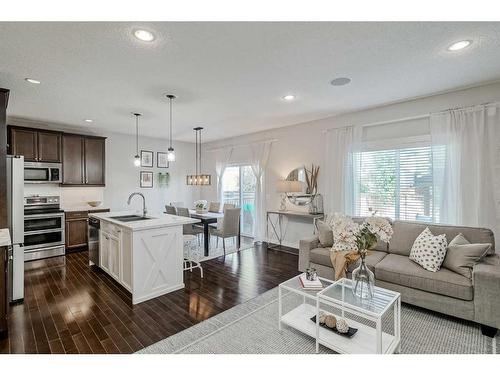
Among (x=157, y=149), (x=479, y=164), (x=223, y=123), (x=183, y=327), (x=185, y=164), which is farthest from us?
(x=185, y=164)

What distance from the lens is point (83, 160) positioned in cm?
523

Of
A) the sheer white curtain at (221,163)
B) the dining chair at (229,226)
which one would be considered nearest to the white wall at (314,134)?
the sheer white curtain at (221,163)

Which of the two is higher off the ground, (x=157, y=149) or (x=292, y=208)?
(x=157, y=149)

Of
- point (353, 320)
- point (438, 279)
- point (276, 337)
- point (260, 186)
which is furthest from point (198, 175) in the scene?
point (438, 279)

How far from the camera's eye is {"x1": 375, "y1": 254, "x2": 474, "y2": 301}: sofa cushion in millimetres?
2332

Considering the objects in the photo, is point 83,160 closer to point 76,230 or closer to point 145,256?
point 76,230

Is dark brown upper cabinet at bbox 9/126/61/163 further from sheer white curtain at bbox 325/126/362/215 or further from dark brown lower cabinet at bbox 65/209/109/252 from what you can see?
sheer white curtain at bbox 325/126/362/215

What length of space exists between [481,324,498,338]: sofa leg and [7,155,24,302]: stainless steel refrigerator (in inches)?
193

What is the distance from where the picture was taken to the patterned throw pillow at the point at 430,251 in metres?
2.60

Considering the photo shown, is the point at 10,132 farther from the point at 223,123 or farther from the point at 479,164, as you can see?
the point at 479,164

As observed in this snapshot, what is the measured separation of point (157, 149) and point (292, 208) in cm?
408

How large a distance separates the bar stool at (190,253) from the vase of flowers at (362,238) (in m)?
2.30
